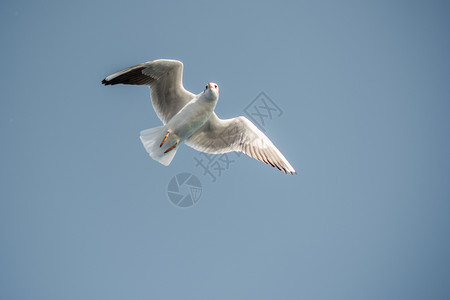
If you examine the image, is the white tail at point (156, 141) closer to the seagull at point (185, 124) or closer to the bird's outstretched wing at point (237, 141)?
the seagull at point (185, 124)

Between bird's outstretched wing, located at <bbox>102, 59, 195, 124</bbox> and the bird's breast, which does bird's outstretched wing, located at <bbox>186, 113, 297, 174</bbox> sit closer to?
the bird's breast

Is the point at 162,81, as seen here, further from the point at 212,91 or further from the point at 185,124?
the point at 212,91

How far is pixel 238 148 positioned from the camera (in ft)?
A: 19.3

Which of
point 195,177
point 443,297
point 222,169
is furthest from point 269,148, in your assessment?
point 443,297

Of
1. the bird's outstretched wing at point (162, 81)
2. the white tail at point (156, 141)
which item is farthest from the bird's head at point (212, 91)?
the white tail at point (156, 141)

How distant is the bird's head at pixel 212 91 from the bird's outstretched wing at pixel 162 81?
52 cm

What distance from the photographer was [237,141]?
5930 millimetres

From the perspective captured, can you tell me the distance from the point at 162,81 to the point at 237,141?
151cm

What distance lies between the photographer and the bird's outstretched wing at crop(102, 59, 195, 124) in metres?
5.51

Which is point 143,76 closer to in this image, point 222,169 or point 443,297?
point 222,169

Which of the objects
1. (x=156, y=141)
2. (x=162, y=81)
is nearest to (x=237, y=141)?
(x=156, y=141)

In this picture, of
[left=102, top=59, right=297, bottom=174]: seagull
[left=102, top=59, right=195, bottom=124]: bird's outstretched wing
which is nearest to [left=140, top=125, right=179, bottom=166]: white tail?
[left=102, top=59, right=297, bottom=174]: seagull

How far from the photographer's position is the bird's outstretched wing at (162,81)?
5508 millimetres

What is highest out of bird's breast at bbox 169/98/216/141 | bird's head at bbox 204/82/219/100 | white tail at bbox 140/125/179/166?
bird's head at bbox 204/82/219/100
